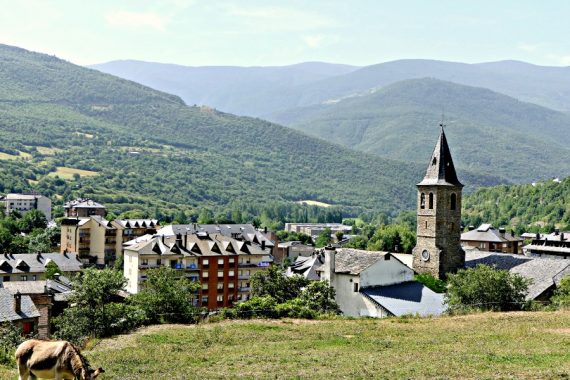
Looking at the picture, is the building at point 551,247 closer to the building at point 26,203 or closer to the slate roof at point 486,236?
the slate roof at point 486,236

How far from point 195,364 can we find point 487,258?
1865 inches

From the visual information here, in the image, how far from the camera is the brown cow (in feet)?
55.1

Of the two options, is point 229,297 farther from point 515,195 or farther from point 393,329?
point 515,195

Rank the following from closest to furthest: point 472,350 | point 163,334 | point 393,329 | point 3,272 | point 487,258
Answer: point 472,350 < point 163,334 < point 393,329 < point 487,258 < point 3,272

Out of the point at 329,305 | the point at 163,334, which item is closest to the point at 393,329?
the point at 163,334

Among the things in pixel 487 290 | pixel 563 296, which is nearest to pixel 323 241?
pixel 563 296

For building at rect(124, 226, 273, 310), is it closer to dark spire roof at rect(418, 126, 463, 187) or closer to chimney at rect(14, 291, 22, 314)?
dark spire roof at rect(418, 126, 463, 187)

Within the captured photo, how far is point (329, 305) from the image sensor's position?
48.9 meters

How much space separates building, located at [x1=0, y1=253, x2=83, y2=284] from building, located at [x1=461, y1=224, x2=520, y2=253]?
65712mm

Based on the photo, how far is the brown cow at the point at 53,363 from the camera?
16781mm

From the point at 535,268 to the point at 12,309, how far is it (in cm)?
4127

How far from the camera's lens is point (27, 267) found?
8256 centimetres

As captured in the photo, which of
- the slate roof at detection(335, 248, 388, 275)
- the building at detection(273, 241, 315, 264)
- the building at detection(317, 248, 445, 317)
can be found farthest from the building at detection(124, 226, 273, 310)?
the building at detection(273, 241, 315, 264)

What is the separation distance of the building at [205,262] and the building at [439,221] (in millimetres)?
23613
